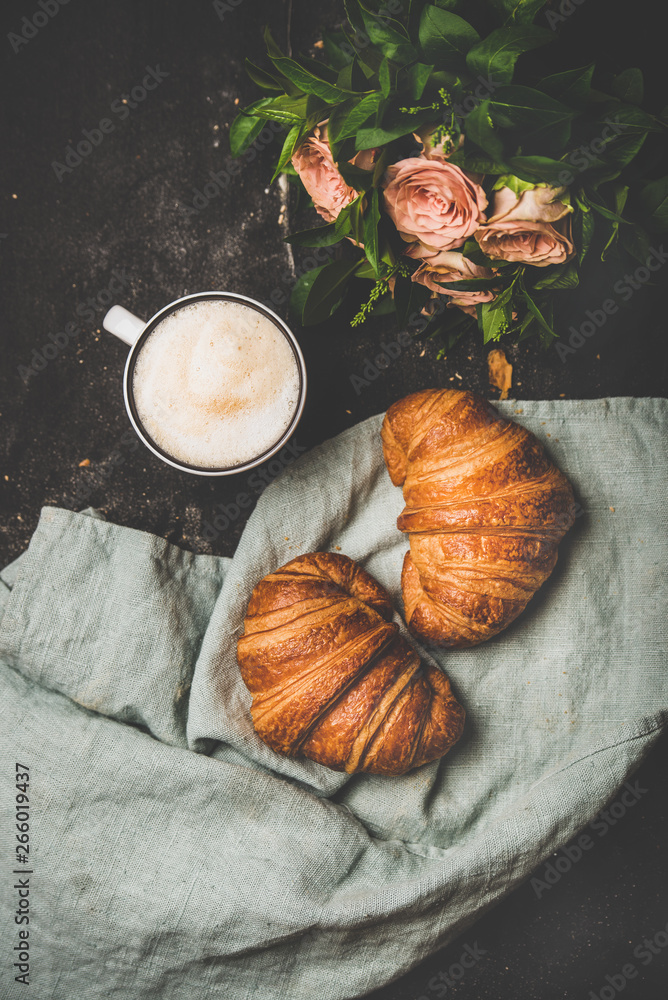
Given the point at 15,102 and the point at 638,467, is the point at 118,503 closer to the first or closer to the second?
the point at 15,102

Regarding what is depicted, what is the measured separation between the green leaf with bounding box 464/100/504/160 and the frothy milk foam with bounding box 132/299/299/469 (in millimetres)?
500

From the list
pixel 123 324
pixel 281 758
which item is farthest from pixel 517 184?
pixel 281 758

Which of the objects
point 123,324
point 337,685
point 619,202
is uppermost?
point 123,324

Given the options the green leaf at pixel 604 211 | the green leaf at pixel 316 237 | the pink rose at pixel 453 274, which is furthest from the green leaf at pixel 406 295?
the green leaf at pixel 604 211

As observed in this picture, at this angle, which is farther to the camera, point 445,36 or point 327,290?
point 327,290

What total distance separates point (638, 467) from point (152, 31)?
58.6 inches

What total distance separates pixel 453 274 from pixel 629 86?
355 millimetres

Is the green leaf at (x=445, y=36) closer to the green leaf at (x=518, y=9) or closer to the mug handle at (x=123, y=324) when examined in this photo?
the green leaf at (x=518, y=9)

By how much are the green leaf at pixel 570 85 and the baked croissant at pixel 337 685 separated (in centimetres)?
91

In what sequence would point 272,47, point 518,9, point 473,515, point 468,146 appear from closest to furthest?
point 518,9
point 468,146
point 272,47
point 473,515

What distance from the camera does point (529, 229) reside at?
96 centimetres

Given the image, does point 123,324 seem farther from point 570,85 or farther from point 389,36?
point 570,85

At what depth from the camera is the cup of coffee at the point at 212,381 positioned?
1.23 meters

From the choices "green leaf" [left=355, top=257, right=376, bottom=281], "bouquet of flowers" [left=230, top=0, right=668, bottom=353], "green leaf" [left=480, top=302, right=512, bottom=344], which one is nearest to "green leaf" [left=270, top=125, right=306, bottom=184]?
"bouquet of flowers" [left=230, top=0, right=668, bottom=353]
